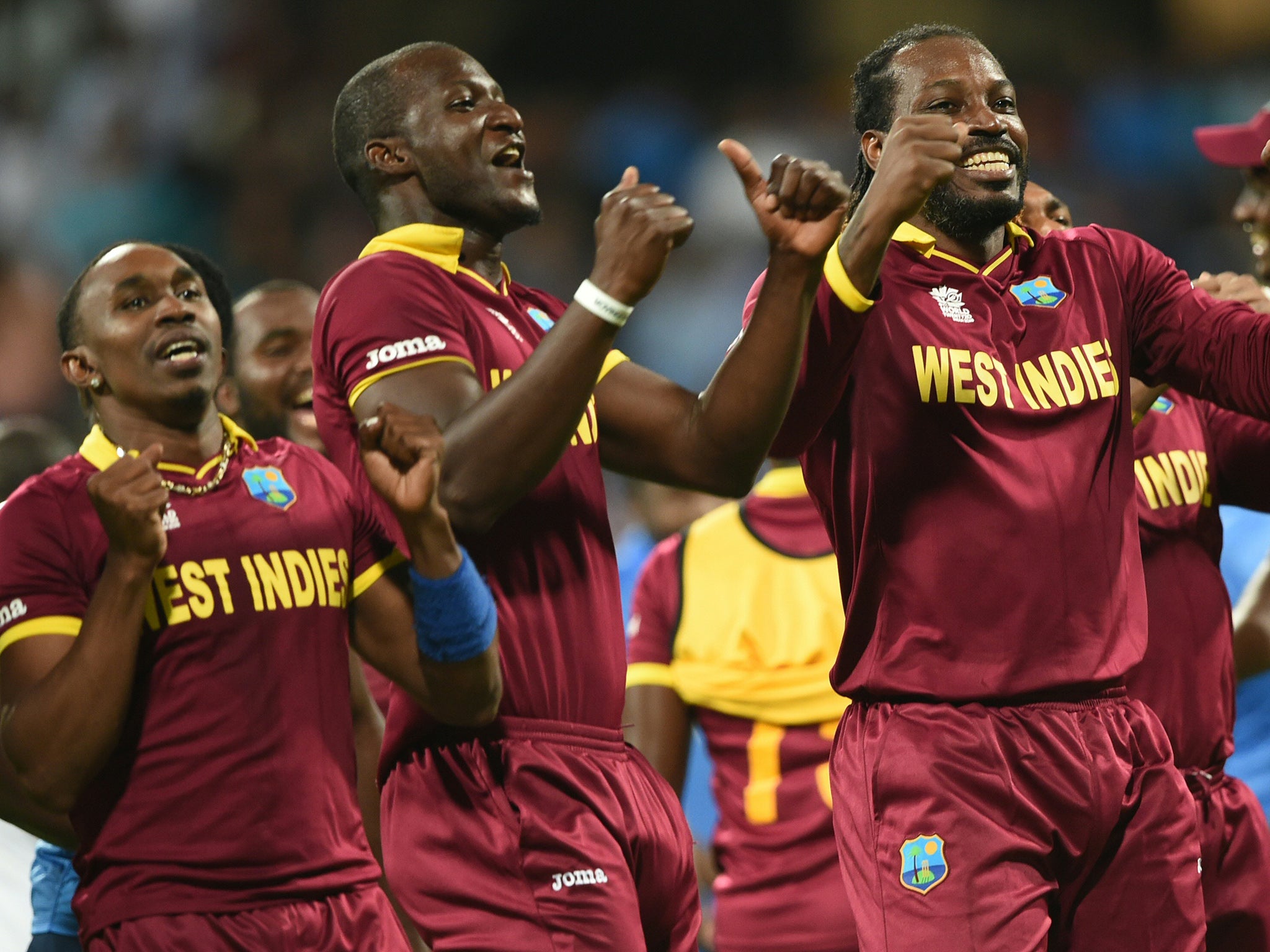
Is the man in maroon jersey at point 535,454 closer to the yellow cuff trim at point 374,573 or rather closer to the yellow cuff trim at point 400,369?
the yellow cuff trim at point 400,369

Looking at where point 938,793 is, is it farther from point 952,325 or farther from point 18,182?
point 18,182

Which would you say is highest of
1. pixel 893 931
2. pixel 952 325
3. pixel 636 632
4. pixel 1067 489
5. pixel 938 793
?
pixel 952 325

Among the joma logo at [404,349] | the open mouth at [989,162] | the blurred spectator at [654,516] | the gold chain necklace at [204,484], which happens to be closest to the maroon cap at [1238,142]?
the open mouth at [989,162]

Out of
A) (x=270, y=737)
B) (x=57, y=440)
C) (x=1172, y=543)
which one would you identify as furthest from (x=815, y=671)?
(x=57, y=440)

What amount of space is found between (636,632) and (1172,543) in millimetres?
1880

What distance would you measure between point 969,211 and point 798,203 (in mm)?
589

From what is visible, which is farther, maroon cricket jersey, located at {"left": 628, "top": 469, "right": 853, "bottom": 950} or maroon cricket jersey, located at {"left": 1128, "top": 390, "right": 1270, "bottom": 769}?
maroon cricket jersey, located at {"left": 628, "top": 469, "right": 853, "bottom": 950}

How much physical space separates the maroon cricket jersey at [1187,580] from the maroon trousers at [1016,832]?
2.48ft

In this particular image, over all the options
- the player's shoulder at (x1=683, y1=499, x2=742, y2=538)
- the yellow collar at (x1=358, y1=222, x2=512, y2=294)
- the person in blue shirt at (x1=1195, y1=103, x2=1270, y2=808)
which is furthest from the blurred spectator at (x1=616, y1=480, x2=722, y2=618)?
the yellow collar at (x1=358, y1=222, x2=512, y2=294)

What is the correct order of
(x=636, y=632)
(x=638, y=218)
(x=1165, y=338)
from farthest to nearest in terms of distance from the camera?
1. (x=636, y=632)
2. (x=1165, y=338)
3. (x=638, y=218)

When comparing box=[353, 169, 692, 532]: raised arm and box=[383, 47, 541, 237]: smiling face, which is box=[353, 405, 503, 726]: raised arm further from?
box=[383, 47, 541, 237]: smiling face

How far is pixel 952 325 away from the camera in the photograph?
3.55m

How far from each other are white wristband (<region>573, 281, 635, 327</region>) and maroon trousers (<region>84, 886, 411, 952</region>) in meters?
1.24

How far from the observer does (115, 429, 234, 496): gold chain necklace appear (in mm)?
3650
